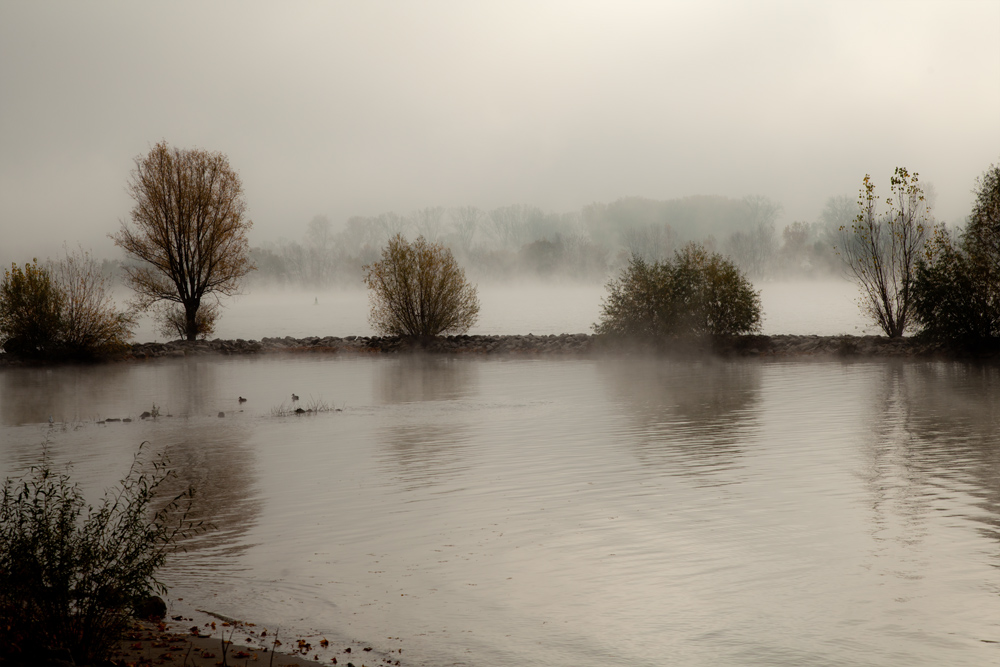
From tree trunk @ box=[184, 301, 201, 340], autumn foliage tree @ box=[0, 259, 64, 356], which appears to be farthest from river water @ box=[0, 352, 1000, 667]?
tree trunk @ box=[184, 301, 201, 340]

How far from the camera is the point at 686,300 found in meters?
29.2

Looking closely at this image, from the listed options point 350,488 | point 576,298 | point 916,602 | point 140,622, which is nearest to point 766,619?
point 916,602

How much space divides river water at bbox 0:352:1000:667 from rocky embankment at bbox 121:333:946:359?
939 cm

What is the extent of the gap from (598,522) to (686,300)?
73.6 feet

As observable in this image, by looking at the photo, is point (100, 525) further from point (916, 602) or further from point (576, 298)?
point (576, 298)

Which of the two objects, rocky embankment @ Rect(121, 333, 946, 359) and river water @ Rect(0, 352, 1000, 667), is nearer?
river water @ Rect(0, 352, 1000, 667)

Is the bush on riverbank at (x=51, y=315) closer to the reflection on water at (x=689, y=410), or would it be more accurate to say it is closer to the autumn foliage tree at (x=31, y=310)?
the autumn foliage tree at (x=31, y=310)

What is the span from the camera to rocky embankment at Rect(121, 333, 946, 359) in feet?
86.9

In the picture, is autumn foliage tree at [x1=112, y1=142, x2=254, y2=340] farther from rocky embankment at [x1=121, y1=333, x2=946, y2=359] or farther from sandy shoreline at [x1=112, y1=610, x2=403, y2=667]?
sandy shoreline at [x1=112, y1=610, x2=403, y2=667]

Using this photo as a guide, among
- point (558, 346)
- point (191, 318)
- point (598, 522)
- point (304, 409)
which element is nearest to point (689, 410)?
point (304, 409)

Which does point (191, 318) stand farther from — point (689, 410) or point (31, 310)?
point (689, 410)

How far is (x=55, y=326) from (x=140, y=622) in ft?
99.2

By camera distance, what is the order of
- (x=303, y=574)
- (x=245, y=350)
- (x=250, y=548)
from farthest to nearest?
(x=245, y=350) → (x=250, y=548) → (x=303, y=574)

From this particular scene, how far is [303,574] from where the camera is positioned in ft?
21.3
